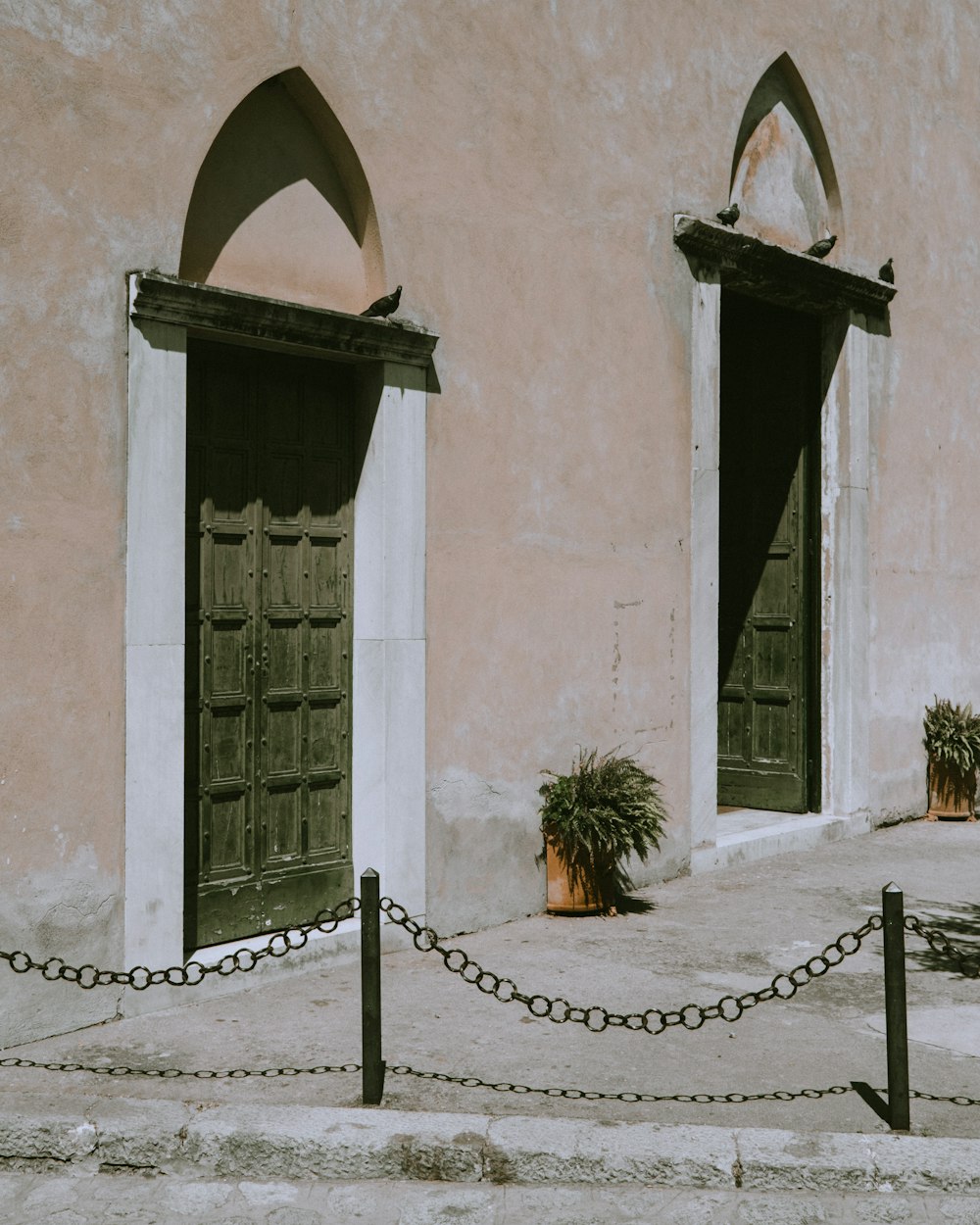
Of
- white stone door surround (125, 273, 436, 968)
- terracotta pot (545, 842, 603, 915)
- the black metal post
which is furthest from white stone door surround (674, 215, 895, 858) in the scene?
the black metal post

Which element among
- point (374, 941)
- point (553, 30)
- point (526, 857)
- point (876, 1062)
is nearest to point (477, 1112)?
point (374, 941)

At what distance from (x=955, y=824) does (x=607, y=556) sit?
453 cm

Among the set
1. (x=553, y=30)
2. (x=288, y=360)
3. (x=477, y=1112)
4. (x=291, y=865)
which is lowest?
(x=477, y=1112)

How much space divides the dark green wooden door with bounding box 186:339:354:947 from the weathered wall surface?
1.70 ft

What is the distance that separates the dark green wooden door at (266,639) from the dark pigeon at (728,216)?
3.14 meters

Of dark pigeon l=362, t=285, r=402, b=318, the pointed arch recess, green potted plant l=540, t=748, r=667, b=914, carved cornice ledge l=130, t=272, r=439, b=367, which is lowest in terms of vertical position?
green potted plant l=540, t=748, r=667, b=914

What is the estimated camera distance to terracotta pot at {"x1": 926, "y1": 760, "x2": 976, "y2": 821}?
10.9 meters

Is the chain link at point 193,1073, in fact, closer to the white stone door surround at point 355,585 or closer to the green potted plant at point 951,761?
the white stone door surround at point 355,585

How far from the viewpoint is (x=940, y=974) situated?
628 cm

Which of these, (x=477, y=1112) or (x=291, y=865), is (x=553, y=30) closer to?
(x=291, y=865)

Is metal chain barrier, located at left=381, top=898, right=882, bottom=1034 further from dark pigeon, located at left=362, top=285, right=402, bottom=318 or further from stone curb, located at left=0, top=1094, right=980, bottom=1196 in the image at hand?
dark pigeon, located at left=362, top=285, right=402, bottom=318

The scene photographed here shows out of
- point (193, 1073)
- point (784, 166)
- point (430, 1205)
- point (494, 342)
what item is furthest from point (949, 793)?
point (430, 1205)

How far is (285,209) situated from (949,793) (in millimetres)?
7219

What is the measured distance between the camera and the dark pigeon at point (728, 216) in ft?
28.4
